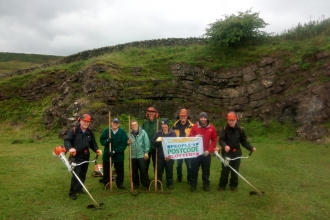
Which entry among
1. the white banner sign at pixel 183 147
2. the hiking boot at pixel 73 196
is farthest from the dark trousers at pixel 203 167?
the hiking boot at pixel 73 196

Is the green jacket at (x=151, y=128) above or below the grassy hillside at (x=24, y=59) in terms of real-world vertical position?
below

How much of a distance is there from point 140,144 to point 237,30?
43.8 feet

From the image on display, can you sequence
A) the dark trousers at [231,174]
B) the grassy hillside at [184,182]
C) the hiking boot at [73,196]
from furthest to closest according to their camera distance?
the dark trousers at [231,174] → the hiking boot at [73,196] → the grassy hillside at [184,182]

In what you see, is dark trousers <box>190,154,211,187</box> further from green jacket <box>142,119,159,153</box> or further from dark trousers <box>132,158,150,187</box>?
green jacket <box>142,119,159,153</box>

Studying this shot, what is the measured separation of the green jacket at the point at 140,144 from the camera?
316 inches

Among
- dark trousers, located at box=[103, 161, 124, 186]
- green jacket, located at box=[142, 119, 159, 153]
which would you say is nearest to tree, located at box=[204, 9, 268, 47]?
green jacket, located at box=[142, 119, 159, 153]

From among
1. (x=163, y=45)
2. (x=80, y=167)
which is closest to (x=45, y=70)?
(x=163, y=45)

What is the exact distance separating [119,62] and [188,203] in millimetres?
14335

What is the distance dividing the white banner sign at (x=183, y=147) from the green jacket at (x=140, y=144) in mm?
486

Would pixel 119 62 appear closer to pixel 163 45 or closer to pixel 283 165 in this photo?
pixel 163 45

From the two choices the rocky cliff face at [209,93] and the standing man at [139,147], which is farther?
the rocky cliff face at [209,93]

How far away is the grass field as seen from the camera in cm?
649

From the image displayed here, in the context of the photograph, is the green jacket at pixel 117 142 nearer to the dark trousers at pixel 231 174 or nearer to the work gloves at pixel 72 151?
the work gloves at pixel 72 151

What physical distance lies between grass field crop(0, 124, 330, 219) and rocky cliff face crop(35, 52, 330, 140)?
198 inches
